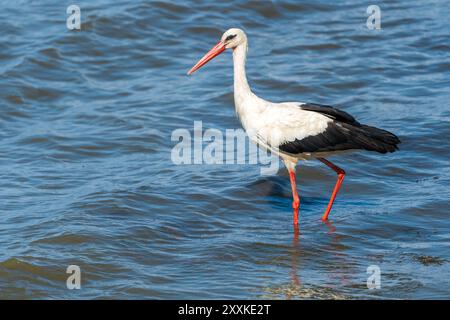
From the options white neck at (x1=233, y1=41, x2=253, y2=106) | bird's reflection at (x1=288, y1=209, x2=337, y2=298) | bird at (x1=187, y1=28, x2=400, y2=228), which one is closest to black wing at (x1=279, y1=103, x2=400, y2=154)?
bird at (x1=187, y1=28, x2=400, y2=228)

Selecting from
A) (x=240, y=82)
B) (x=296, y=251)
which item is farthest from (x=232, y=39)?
(x=296, y=251)

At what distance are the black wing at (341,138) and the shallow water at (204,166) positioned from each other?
33.6 inches

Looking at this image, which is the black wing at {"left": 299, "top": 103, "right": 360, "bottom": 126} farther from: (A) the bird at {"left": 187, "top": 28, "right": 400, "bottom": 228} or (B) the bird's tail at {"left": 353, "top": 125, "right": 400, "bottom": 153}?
(B) the bird's tail at {"left": 353, "top": 125, "right": 400, "bottom": 153}

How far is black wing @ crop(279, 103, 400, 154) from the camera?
10375 mm

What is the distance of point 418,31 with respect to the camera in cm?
1775

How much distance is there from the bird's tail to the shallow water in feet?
2.86

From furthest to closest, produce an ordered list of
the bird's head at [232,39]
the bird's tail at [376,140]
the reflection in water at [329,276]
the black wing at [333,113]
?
1. the bird's head at [232,39]
2. the black wing at [333,113]
3. the bird's tail at [376,140]
4. the reflection in water at [329,276]

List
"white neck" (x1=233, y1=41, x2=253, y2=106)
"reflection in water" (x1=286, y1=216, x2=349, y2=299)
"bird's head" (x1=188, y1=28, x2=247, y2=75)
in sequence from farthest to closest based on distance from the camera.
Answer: "bird's head" (x1=188, y1=28, x2=247, y2=75)
"white neck" (x1=233, y1=41, x2=253, y2=106)
"reflection in water" (x1=286, y1=216, x2=349, y2=299)

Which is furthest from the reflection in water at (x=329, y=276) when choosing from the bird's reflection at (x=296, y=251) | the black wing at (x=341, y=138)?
the black wing at (x=341, y=138)

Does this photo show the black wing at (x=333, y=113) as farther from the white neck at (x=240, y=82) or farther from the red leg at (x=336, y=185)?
the red leg at (x=336, y=185)

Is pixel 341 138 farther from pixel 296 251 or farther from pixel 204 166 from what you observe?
pixel 204 166

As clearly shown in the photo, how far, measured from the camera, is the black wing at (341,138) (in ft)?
34.0

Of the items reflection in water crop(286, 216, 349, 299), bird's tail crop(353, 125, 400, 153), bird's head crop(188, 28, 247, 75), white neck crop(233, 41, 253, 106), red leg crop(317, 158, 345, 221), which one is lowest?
reflection in water crop(286, 216, 349, 299)
